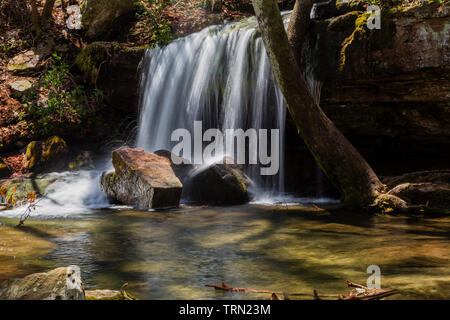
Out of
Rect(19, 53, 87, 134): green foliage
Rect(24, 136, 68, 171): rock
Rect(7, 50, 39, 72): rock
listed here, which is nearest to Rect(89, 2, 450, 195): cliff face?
Rect(24, 136, 68, 171): rock

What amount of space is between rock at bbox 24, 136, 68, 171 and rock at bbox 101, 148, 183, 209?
250 cm

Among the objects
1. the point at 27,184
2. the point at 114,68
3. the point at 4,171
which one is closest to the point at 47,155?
the point at 4,171

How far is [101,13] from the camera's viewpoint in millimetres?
12836

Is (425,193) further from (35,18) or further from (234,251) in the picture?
(35,18)

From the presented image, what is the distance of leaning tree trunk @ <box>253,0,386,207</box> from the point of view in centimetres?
705

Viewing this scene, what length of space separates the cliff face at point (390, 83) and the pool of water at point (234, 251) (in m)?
2.70

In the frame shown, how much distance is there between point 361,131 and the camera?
916 cm

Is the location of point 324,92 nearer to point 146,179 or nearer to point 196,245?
point 146,179

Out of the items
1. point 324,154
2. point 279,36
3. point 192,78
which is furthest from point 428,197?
point 192,78

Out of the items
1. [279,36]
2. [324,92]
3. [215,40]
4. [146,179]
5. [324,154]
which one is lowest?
[146,179]

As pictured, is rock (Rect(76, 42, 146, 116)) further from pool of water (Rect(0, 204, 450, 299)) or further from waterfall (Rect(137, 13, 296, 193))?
pool of water (Rect(0, 204, 450, 299))

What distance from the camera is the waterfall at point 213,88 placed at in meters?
9.30

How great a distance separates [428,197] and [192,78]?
6.12 metres

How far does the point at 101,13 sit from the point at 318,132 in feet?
28.2
